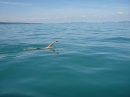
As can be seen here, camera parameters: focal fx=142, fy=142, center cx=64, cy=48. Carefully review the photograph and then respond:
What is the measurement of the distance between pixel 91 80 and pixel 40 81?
2748 millimetres

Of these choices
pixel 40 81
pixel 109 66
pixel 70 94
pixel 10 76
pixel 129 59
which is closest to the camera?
pixel 70 94

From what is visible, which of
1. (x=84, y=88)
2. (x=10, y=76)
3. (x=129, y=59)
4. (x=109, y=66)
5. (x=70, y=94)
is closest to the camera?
(x=70, y=94)

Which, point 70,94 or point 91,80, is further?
point 91,80

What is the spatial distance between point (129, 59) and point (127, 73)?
319cm

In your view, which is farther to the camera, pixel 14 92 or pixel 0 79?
pixel 0 79

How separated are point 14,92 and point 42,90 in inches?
49.6

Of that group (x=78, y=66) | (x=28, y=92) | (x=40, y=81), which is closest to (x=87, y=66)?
(x=78, y=66)

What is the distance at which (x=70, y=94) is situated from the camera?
635 centimetres

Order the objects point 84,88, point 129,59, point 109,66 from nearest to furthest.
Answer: point 84,88 < point 109,66 < point 129,59

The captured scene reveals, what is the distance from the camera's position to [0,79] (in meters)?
7.84

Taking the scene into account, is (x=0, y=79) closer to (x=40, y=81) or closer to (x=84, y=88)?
(x=40, y=81)

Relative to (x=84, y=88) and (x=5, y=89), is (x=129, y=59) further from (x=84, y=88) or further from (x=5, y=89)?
(x=5, y=89)

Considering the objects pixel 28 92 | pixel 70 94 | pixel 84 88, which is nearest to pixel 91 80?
pixel 84 88

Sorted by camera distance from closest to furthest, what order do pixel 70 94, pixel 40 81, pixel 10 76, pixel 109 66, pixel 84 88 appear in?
pixel 70 94 < pixel 84 88 < pixel 40 81 < pixel 10 76 < pixel 109 66
